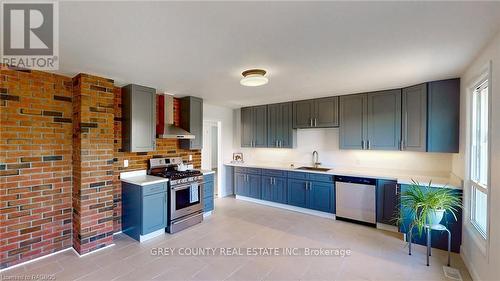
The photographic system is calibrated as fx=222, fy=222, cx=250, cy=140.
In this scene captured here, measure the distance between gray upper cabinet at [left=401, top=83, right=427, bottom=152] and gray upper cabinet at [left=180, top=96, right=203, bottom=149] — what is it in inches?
141

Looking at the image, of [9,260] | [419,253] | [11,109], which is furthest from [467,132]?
[9,260]

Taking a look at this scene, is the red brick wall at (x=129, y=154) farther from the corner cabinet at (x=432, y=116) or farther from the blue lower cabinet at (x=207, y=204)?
the corner cabinet at (x=432, y=116)

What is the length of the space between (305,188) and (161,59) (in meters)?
3.35

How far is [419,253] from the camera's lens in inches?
112

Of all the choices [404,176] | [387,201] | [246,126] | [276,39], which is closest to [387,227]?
[387,201]

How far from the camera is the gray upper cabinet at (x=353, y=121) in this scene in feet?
13.1

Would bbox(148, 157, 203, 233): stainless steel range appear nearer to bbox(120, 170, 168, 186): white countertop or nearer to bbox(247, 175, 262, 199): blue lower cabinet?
bbox(120, 170, 168, 186): white countertop

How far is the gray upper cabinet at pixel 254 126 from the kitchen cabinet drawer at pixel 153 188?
2.59 meters

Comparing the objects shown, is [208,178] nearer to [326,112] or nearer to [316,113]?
[316,113]

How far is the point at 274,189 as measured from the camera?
4.77m

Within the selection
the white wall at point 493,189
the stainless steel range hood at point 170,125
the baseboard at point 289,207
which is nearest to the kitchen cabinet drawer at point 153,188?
the stainless steel range hood at point 170,125

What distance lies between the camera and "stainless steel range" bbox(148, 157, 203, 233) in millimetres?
3479

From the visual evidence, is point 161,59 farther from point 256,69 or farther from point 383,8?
point 383,8

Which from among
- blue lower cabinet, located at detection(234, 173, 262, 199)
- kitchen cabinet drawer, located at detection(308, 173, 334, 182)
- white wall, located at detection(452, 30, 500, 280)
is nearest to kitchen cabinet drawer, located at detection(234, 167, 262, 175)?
blue lower cabinet, located at detection(234, 173, 262, 199)
